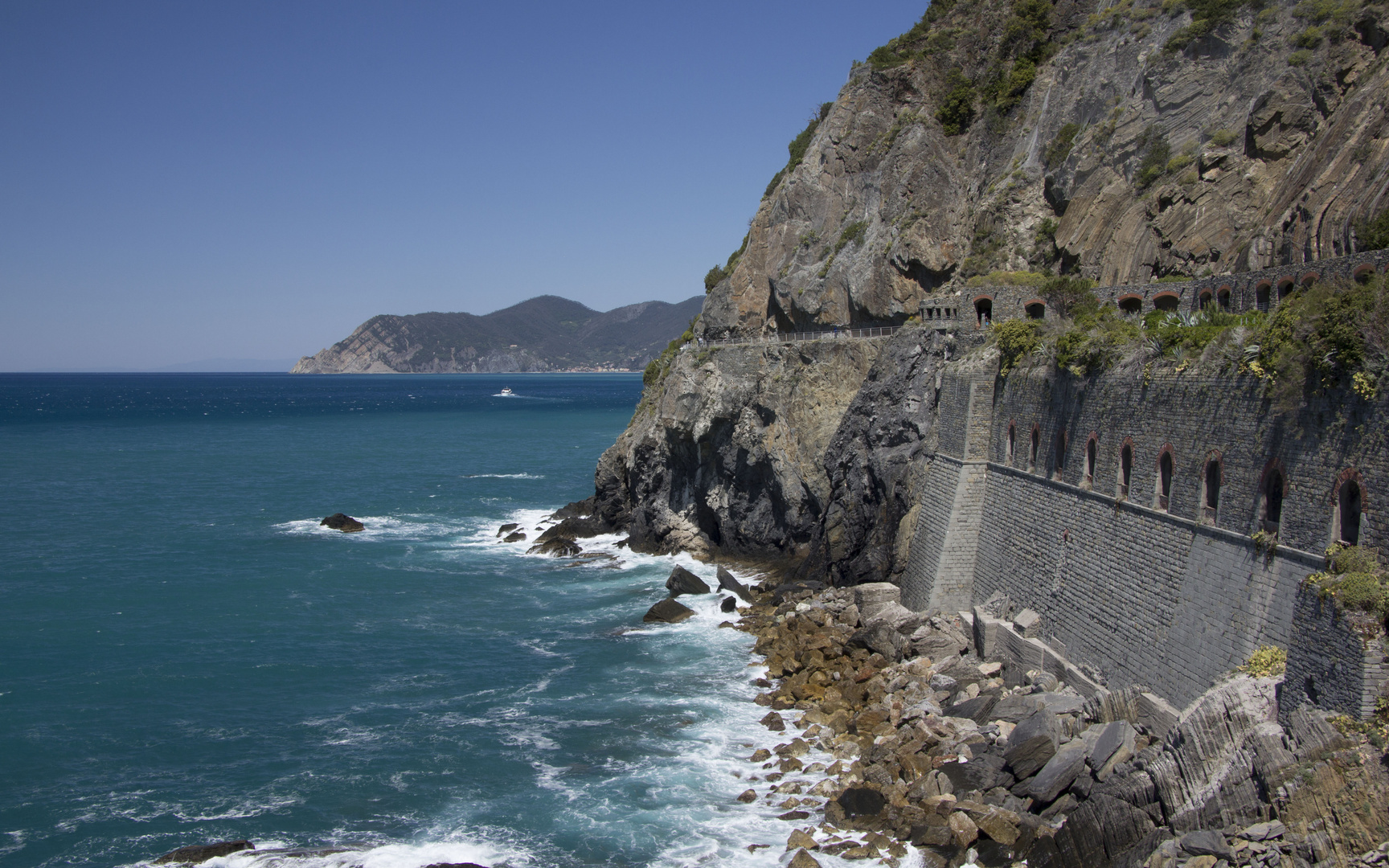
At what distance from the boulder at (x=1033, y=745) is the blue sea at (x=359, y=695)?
17.5ft

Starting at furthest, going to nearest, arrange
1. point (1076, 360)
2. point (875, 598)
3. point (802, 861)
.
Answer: point (875, 598)
point (1076, 360)
point (802, 861)

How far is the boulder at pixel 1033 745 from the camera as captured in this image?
808 inches

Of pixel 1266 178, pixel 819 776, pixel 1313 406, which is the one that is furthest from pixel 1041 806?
pixel 1266 178

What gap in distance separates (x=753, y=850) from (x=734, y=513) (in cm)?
2650

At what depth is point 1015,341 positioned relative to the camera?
29.3m

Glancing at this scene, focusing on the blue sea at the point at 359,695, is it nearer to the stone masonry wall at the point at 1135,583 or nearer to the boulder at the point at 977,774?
the boulder at the point at 977,774

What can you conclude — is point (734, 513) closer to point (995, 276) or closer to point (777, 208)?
point (995, 276)

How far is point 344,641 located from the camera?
118 feet

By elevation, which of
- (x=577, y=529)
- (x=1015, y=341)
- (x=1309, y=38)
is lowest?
(x=577, y=529)

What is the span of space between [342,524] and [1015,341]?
42845 mm

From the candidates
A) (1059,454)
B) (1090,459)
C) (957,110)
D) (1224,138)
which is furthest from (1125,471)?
(957,110)

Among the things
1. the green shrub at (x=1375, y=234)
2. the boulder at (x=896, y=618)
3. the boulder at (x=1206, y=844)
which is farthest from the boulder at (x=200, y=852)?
the green shrub at (x=1375, y=234)

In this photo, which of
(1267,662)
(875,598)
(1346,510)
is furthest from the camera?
(875,598)

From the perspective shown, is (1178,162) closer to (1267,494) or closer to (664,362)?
(1267,494)
